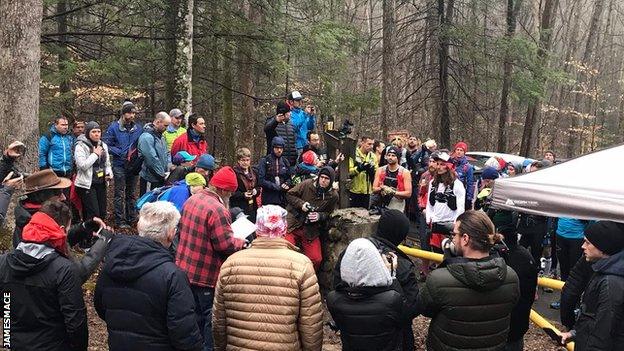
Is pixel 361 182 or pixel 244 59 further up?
pixel 244 59

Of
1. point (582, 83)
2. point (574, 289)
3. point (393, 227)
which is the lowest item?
point (574, 289)

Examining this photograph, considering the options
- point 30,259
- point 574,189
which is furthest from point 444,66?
point 30,259

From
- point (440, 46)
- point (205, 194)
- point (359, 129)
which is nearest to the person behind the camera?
point (205, 194)

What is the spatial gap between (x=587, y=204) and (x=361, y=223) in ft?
11.6

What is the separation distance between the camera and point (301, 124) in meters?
11.1

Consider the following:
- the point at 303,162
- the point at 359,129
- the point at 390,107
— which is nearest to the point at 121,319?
the point at 303,162

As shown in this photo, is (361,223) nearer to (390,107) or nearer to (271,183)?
(271,183)

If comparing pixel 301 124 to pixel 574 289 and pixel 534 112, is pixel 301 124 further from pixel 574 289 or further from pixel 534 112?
pixel 534 112

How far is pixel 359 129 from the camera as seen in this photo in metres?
26.2

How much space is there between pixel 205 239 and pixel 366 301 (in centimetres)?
169

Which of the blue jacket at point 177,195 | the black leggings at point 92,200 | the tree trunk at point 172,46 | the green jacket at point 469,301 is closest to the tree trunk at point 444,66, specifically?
the tree trunk at point 172,46

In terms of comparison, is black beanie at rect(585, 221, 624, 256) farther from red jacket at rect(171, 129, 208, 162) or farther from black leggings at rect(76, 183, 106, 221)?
black leggings at rect(76, 183, 106, 221)

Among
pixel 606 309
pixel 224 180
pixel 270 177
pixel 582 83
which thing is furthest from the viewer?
pixel 582 83

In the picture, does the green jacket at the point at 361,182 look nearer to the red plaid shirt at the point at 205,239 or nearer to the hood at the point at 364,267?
the red plaid shirt at the point at 205,239
